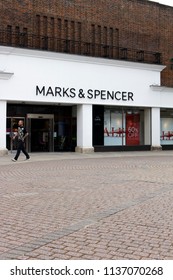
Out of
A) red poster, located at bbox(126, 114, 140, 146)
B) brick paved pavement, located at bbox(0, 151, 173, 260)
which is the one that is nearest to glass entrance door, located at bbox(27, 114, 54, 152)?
red poster, located at bbox(126, 114, 140, 146)

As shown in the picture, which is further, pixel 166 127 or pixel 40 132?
pixel 166 127

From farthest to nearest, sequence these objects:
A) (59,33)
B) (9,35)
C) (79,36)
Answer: (79,36), (59,33), (9,35)

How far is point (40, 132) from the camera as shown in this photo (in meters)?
24.4

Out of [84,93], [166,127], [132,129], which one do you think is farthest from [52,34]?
[166,127]

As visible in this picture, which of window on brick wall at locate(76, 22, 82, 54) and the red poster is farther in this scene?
the red poster

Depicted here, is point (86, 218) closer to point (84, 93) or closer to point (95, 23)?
point (84, 93)

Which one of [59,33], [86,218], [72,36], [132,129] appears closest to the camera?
[86,218]

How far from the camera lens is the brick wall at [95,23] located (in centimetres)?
2289

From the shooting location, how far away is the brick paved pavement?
4.86 metres

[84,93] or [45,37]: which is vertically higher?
[45,37]

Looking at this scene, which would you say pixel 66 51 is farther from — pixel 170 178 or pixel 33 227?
pixel 33 227

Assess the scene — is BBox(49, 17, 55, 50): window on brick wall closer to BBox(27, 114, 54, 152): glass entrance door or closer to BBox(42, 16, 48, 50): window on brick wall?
BBox(42, 16, 48, 50): window on brick wall

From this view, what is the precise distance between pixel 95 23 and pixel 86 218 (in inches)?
823
